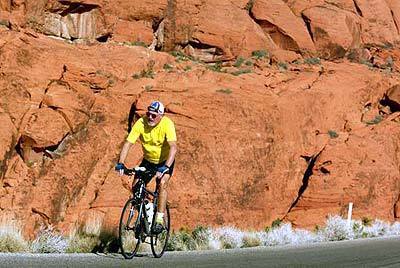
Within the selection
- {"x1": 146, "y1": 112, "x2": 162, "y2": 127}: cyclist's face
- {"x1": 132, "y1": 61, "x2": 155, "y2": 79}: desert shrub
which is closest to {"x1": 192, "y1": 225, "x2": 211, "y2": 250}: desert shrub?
{"x1": 146, "y1": 112, "x2": 162, "y2": 127}: cyclist's face

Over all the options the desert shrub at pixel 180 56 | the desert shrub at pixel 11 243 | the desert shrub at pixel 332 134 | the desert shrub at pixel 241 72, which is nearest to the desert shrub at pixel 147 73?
the desert shrub at pixel 180 56

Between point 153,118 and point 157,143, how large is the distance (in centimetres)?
42

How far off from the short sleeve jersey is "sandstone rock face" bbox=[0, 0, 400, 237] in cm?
819

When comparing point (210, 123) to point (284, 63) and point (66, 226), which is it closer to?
point (66, 226)

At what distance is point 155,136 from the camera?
8641 millimetres

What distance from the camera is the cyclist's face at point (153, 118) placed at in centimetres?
844

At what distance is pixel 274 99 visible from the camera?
2144 centimetres

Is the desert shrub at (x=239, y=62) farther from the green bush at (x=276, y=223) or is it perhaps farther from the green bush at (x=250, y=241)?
the green bush at (x=250, y=241)

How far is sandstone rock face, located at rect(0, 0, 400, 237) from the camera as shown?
18062mm

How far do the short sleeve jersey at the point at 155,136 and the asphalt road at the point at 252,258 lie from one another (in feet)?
5.18

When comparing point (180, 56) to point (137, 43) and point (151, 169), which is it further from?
point (151, 169)

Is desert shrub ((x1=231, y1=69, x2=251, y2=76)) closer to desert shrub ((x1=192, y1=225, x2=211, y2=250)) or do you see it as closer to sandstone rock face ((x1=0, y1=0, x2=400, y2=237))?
sandstone rock face ((x1=0, y1=0, x2=400, y2=237))

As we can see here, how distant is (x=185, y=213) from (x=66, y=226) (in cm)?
371

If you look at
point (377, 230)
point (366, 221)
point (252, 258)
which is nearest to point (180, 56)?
point (366, 221)
